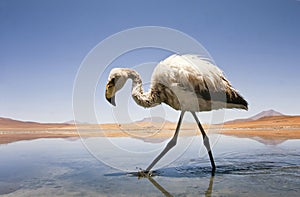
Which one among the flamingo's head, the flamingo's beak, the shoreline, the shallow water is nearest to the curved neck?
the flamingo's head

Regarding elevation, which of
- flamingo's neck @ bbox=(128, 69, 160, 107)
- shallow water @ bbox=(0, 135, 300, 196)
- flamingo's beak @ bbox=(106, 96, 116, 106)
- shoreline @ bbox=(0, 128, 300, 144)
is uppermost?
flamingo's neck @ bbox=(128, 69, 160, 107)

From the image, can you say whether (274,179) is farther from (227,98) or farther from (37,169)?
(37,169)

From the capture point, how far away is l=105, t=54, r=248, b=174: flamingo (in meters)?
6.42

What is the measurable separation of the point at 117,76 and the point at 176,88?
134cm

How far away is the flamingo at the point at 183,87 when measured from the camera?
6422 millimetres

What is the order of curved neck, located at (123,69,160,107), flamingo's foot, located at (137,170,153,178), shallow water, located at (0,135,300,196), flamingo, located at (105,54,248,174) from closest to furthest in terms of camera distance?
shallow water, located at (0,135,300,196) < flamingo's foot, located at (137,170,153,178) < flamingo, located at (105,54,248,174) < curved neck, located at (123,69,160,107)

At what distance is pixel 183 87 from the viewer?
20.9 feet

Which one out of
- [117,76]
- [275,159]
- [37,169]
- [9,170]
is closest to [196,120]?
[117,76]

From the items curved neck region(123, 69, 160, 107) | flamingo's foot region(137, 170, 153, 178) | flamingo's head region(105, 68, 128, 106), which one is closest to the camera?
flamingo's foot region(137, 170, 153, 178)

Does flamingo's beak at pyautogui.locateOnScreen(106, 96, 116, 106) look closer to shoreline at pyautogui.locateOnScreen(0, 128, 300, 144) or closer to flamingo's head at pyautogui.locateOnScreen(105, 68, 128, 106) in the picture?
flamingo's head at pyautogui.locateOnScreen(105, 68, 128, 106)

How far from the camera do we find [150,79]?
6984mm

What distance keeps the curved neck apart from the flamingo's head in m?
0.25

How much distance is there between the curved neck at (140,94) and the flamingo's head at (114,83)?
0.25 metres

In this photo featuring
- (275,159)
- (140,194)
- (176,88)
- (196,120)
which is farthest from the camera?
(275,159)
